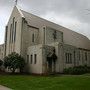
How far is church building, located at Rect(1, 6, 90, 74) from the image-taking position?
35094mm

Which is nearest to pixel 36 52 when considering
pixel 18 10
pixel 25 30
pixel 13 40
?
pixel 25 30

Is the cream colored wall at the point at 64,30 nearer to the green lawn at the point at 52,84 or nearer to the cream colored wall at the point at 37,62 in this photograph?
the cream colored wall at the point at 37,62

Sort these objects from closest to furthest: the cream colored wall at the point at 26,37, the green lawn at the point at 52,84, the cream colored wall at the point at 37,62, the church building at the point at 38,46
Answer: the green lawn at the point at 52,84, the cream colored wall at the point at 37,62, the church building at the point at 38,46, the cream colored wall at the point at 26,37

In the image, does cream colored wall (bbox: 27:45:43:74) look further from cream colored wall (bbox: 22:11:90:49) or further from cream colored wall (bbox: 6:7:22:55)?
cream colored wall (bbox: 22:11:90:49)

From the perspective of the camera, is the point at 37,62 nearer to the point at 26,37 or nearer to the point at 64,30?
the point at 26,37

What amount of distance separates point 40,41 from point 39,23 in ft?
17.3

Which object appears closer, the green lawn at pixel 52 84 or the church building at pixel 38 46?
the green lawn at pixel 52 84

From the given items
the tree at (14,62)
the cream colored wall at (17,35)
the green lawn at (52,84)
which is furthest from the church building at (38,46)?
the green lawn at (52,84)

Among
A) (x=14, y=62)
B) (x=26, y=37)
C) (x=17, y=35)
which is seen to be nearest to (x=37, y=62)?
(x=14, y=62)

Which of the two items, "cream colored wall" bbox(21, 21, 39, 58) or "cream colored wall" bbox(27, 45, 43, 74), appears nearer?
"cream colored wall" bbox(27, 45, 43, 74)

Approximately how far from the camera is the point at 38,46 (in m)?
35.2

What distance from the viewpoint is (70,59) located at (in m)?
40.5

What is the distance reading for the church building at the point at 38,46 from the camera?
35.1 m

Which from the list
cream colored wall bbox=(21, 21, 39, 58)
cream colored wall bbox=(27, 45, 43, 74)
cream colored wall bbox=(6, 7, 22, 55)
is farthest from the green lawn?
cream colored wall bbox=(6, 7, 22, 55)
